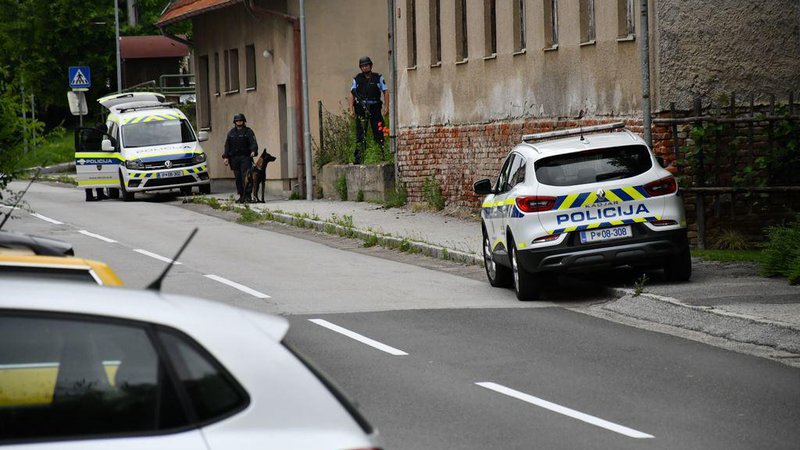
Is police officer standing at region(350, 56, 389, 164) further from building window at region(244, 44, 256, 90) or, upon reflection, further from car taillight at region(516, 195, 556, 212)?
car taillight at region(516, 195, 556, 212)

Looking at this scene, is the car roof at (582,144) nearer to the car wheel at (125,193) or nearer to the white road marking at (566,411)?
the white road marking at (566,411)

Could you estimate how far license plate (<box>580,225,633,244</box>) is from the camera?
15270 millimetres

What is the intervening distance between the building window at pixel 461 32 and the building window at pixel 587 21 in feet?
18.2

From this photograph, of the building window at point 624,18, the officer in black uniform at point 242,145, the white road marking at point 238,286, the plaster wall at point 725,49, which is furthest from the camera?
the officer in black uniform at point 242,145

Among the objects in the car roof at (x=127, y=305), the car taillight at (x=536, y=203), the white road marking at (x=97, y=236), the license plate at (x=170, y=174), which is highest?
the car roof at (x=127, y=305)

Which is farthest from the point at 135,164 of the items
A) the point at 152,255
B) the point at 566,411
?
the point at 566,411

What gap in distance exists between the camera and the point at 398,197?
30.5 metres

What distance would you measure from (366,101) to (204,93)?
48.7 feet

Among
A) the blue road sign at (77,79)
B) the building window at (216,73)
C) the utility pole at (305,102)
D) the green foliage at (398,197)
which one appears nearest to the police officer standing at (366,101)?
the utility pole at (305,102)

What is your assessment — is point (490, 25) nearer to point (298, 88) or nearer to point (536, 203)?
point (298, 88)

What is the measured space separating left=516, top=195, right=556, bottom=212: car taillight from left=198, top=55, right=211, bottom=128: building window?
102 ft

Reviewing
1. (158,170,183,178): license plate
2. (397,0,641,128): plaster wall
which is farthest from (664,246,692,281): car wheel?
(158,170,183,178): license plate

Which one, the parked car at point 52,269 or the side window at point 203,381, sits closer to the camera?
the side window at point 203,381

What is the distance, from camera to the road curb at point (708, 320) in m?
12.4
